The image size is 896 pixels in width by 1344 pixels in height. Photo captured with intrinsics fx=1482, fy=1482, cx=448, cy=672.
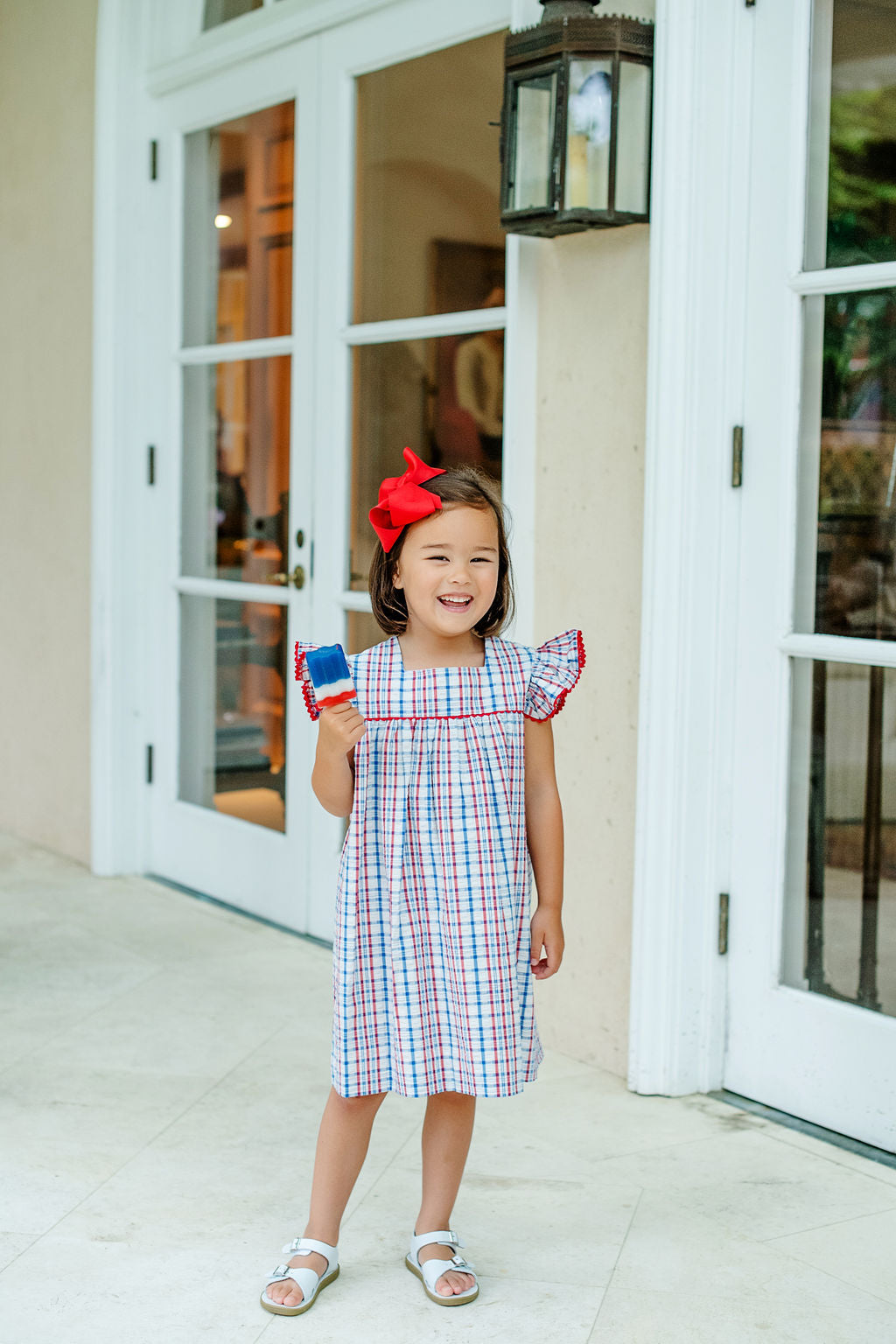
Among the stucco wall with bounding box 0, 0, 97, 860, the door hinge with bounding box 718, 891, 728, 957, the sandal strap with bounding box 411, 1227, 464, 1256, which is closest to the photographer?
the sandal strap with bounding box 411, 1227, 464, 1256

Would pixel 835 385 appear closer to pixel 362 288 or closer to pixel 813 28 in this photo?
pixel 813 28

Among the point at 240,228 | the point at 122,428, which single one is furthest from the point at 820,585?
the point at 122,428

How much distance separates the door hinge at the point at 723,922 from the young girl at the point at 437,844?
727mm

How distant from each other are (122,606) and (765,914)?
214 centimetres

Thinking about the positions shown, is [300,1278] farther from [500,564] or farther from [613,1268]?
[500,564]

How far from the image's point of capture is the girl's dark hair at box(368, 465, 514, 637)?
180cm

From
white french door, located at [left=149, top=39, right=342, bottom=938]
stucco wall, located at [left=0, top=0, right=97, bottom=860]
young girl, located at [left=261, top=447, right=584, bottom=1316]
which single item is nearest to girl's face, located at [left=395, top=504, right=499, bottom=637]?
young girl, located at [left=261, top=447, right=584, bottom=1316]

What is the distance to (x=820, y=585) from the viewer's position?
7.86ft

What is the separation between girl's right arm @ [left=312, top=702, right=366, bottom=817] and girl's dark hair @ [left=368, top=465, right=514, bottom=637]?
6.7 inches

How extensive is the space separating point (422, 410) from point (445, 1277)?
189cm

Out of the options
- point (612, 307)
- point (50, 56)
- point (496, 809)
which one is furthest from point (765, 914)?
point (50, 56)

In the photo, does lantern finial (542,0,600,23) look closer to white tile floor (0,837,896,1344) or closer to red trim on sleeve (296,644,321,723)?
red trim on sleeve (296,644,321,723)

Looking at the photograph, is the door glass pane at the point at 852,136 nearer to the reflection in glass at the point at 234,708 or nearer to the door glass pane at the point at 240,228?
the door glass pane at the point at 240,228

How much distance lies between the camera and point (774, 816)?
8.04 ft
